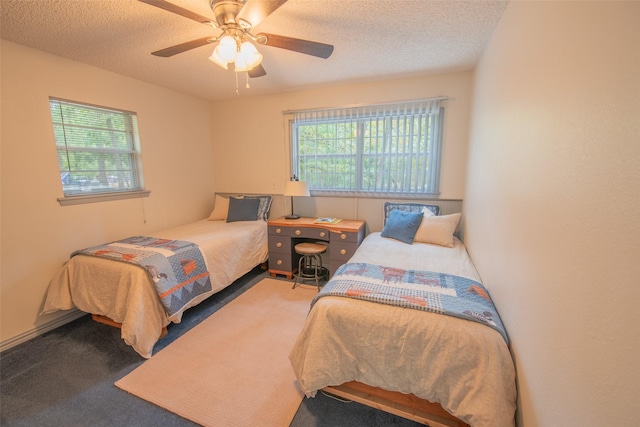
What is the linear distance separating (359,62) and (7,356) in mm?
3790

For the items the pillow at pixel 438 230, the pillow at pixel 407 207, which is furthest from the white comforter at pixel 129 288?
the pillow at pixel 438 230

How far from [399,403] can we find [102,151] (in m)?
3.46

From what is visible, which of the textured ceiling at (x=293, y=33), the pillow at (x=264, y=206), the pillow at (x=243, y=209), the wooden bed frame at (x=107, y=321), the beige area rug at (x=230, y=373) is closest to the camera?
the beige area rug at (x=230, y=373)

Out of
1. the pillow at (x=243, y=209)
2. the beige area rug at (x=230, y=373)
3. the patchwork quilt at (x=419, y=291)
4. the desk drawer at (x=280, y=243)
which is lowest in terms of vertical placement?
Answer: the beige area rug at (x=230, y=373)

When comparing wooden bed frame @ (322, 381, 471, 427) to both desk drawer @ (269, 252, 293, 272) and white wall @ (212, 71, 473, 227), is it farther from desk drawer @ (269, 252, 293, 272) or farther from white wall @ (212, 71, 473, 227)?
white wall @ (212, 71, 473, 227)

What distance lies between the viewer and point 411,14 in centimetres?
168

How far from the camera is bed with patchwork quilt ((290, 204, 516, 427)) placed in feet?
3.73

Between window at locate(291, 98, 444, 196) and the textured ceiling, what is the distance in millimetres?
452

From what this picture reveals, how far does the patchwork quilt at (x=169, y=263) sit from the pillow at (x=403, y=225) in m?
1.94

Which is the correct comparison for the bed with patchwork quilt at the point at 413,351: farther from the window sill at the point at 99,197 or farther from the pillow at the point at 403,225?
the window sill at the point at 99,197

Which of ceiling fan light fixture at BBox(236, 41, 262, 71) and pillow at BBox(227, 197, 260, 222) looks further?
pillow at BBox(227, 197, 260, 222)

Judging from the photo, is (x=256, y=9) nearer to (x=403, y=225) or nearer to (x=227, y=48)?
(x=227, y=48)

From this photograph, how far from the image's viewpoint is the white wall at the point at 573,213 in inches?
22.9

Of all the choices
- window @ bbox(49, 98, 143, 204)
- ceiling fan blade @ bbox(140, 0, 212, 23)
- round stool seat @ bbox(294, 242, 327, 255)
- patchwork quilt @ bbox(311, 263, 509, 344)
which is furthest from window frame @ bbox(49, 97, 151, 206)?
patchwork quilt @ bbox(311, 263, 509, 344)
